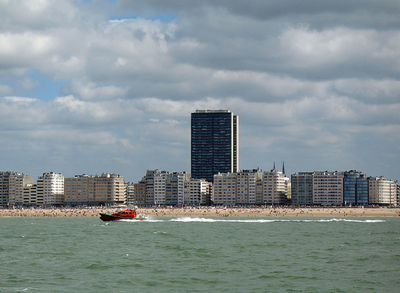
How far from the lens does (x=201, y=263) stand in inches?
2120

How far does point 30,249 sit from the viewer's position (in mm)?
66500

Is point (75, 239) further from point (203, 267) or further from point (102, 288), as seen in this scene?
point (102, 288)

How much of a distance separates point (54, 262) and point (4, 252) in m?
11.3

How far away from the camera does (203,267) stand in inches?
2016

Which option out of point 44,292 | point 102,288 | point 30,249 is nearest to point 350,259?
point 102,288

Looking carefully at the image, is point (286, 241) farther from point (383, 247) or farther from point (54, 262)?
point (54, 262)

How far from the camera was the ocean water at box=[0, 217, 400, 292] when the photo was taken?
139ft

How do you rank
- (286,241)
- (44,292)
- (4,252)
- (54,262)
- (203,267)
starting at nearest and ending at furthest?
(44,292)
(203,267)
(54,262)
(4,252)
(286,241)

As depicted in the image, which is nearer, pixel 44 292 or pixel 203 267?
pixel 44 292

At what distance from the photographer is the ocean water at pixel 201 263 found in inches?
1667

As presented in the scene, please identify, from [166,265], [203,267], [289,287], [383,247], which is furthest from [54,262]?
[383,247]

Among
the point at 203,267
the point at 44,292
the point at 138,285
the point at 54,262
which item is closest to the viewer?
the point at 44,292

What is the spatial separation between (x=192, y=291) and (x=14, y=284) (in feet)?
43.5

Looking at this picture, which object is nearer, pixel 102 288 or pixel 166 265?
pixel 102 288
